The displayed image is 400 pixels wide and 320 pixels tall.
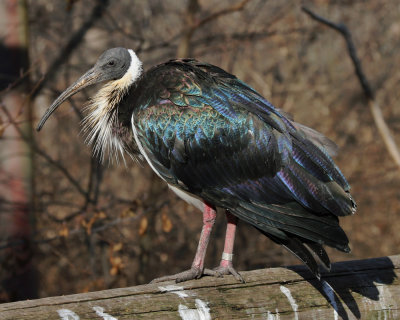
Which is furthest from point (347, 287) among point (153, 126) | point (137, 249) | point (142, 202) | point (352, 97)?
point (352, 97)

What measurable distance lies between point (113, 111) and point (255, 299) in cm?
180

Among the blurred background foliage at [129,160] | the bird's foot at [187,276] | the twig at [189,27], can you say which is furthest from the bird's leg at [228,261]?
the twig at [189,27]

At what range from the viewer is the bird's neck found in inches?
179

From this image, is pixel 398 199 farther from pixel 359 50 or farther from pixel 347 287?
pixel 347 287

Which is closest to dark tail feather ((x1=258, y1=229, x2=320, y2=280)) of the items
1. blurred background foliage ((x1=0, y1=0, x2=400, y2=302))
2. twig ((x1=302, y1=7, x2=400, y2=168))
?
blurred background foliage ((x1=0, y1=0, x2=400, y2=302))

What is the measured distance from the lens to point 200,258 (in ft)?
13.2

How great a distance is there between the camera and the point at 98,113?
474cm

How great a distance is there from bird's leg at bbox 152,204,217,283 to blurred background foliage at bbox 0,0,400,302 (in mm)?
1859

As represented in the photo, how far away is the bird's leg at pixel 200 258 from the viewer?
3.84 meters

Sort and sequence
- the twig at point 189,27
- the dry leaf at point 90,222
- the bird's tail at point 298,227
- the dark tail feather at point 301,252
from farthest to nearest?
1. the twig at point 189,27
2. the dry leaf at point 90,222
3. the bird's tail at point 298,227
4. the dark tail feather at point 301,252

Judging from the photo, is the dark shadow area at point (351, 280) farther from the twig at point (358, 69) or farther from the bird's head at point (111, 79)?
the twig at point (358, 69)

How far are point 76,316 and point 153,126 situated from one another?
1.47 meters

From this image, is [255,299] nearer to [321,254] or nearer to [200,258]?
[321,254]

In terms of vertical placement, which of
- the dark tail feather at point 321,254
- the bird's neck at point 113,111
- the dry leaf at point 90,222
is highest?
the bird's neck at point 113,111
